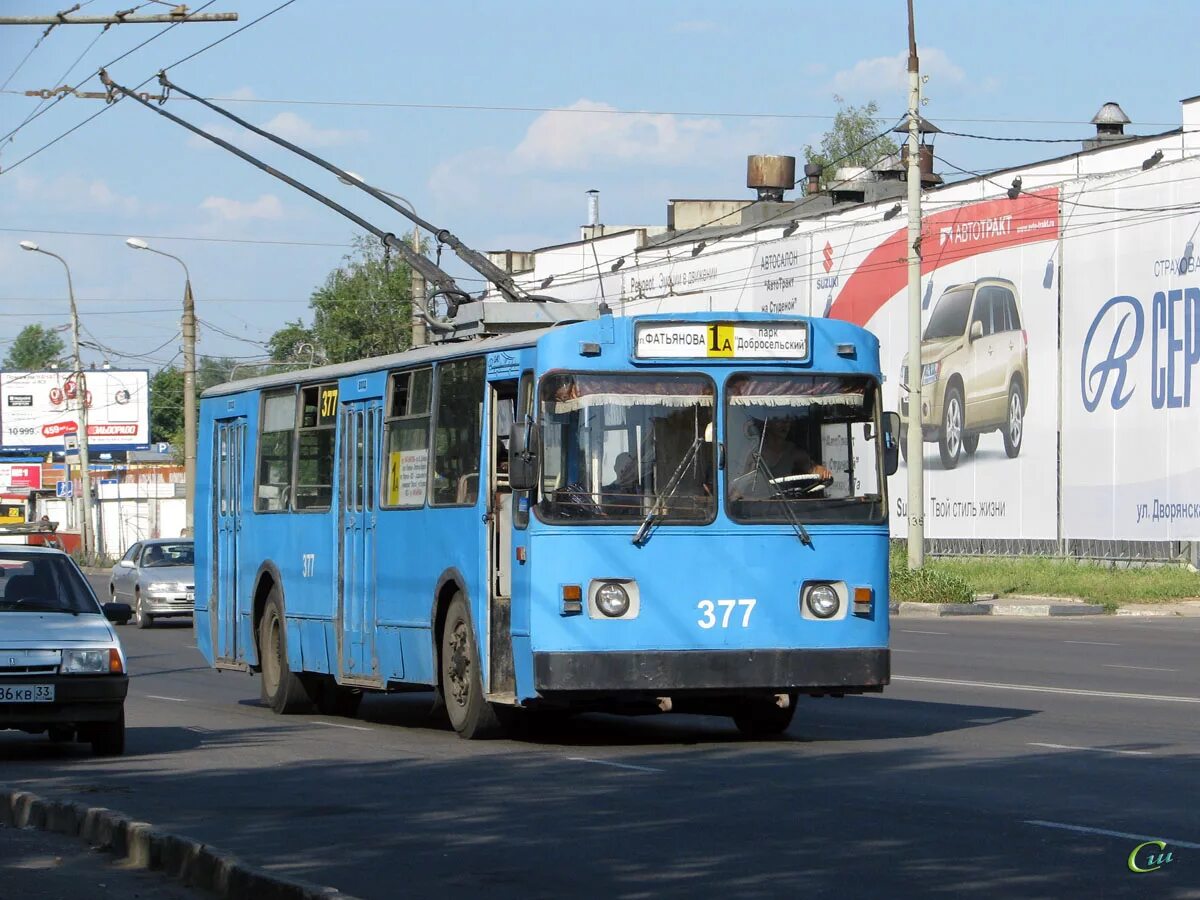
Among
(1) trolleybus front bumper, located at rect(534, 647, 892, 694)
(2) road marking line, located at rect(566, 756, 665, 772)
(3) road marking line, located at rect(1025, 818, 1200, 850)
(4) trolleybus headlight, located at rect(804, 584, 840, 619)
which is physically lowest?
(2) road marking line, located at rect(566, 756, 665, 772)

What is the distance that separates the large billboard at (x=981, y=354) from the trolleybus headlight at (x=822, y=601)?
1130 inches

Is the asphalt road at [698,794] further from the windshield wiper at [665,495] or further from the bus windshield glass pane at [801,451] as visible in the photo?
the bus windshield glass pane at [801,451]

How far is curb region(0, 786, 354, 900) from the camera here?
24.5 feet

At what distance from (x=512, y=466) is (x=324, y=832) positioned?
379 centimetres

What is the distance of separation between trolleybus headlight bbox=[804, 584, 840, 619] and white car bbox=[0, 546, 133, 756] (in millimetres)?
4449

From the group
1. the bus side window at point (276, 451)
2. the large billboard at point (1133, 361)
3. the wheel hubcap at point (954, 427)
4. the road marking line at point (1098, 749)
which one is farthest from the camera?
the wheel hubcap at point (954, 427)

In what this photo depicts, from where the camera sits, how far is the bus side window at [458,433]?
14.4m

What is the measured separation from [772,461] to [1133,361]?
28249mm

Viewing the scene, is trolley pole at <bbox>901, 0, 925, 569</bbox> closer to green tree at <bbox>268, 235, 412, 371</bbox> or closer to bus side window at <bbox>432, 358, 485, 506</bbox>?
bus side window at <bbox>432, 358, 485, 506</bbox>

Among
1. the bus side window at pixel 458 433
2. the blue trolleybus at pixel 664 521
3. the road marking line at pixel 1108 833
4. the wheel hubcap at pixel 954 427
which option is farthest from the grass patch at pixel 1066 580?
the road marking line at pixel 1108 833

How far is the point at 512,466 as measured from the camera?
13.0 m

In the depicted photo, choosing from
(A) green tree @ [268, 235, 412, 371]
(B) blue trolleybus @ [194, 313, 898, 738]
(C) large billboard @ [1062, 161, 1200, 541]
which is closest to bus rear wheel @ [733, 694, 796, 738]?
(B) blue trolleybus @ [194, 313, 898, 738]

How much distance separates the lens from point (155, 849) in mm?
8820

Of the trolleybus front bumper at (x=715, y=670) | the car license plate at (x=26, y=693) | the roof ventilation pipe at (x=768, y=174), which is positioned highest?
the roof ventilation pipe at (x=768, y=174)
